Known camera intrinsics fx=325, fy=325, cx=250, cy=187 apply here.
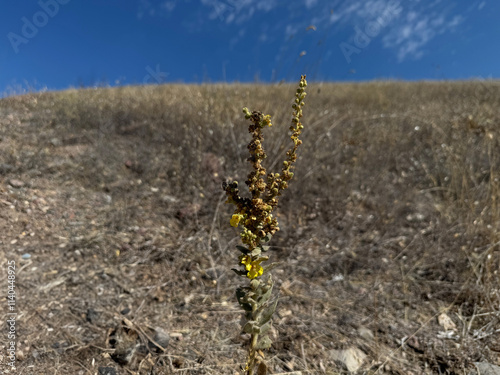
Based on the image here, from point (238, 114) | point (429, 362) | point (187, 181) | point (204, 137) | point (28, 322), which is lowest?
point (429, 362)

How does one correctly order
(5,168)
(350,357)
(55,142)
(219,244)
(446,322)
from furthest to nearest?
(55,142) → (5,168) → (219,244) → (446,322) → (350,357)

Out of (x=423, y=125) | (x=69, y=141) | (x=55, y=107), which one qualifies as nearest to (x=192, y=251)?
Answer: (x=69, y=141)

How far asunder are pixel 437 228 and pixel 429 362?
4.96 feet

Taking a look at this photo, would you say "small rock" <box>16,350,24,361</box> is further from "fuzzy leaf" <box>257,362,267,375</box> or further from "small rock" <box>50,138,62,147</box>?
"small rock" <box>50,138,62,147</box>

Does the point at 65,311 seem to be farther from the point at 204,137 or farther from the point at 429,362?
the point at 204,137

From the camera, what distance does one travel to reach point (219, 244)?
2.63m

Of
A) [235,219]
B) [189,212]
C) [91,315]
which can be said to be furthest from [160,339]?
[189,212]

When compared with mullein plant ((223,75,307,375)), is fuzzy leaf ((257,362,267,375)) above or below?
below

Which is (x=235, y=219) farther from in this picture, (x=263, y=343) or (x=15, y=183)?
(x=15, y=183)

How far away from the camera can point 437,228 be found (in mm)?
3021

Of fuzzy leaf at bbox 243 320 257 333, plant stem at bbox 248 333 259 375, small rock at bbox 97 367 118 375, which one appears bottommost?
small rock at bbox 97 367 118 375

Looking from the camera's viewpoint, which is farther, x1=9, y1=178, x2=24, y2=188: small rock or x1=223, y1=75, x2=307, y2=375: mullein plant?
x1=9, y1=178, x2=24, y2=188: small rock

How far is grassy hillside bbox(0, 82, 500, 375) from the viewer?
1873 mm

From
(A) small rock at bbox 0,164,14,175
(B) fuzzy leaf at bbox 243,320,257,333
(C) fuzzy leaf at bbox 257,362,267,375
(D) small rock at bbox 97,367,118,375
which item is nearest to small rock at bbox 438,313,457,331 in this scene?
(C) fuzzy leaf at bbox 257,362,267,375
